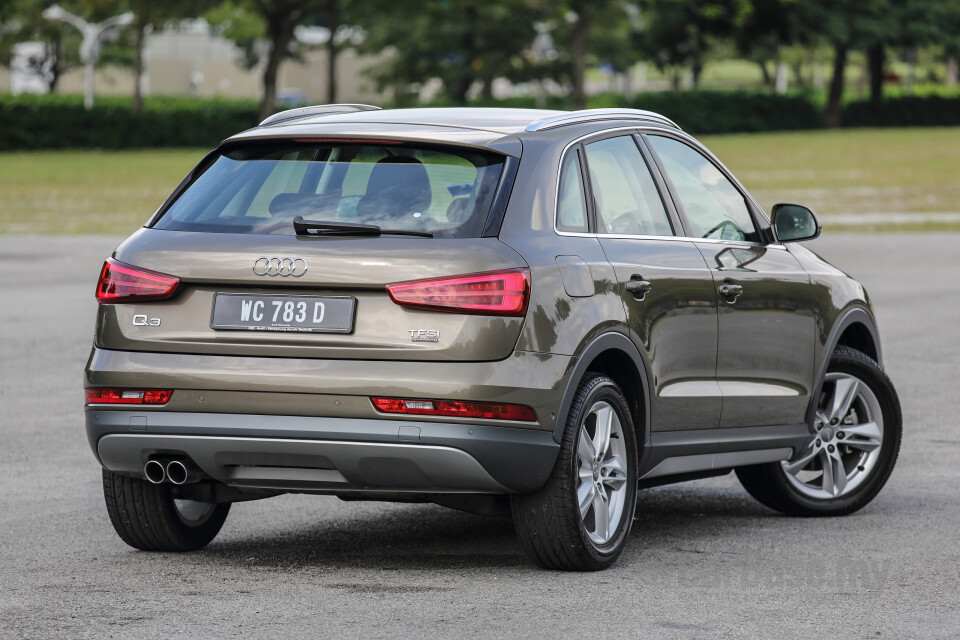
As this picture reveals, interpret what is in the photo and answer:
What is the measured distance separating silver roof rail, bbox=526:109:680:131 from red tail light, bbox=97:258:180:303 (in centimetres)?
Answer: 141

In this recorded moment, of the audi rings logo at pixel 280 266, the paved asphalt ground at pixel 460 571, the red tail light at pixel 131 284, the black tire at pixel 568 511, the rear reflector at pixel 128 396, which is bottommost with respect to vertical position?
the paved asphalt ground at pixel 460 571

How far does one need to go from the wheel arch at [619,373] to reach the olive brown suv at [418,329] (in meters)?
0.01

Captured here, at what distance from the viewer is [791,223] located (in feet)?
23.9

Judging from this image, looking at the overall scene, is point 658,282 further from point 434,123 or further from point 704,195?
point 434,123

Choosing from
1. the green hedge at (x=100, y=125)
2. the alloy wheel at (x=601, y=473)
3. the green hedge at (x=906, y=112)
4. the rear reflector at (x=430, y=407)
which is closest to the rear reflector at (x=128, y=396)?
the rear reflector at (x=430, y=407)

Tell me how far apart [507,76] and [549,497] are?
79.8m

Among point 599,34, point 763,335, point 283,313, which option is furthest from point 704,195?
point 599,34

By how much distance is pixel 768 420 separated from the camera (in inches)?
281

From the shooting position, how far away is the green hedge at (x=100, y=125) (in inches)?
2427

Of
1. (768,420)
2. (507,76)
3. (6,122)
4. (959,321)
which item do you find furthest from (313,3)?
(768,420)

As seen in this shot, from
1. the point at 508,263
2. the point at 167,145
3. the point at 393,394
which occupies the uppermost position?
the point at 508,263

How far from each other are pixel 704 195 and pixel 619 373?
43.3 inches

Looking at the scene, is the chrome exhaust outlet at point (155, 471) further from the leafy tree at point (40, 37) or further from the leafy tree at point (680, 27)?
the leafy tree at point (680, 27)

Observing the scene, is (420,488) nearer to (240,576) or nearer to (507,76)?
(240,576)
